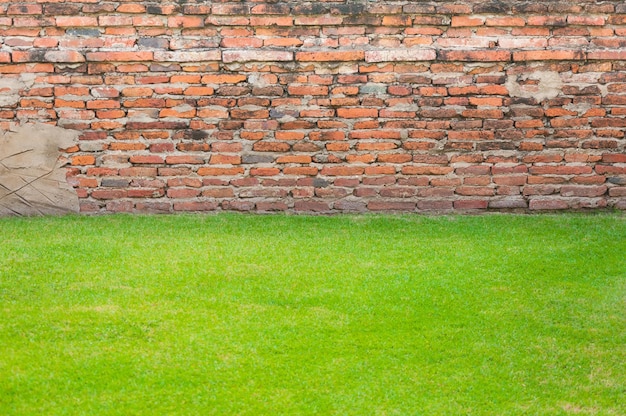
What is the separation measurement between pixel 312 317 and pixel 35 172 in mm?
3210

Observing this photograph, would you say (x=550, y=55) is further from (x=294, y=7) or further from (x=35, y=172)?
(x=35, y=172)

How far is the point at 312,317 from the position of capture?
429 cm

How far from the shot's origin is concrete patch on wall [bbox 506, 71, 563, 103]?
255 inches

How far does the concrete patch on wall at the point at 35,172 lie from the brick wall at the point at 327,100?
0.08m

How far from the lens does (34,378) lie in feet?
11.5

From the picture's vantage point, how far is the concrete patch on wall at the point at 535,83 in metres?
6.47

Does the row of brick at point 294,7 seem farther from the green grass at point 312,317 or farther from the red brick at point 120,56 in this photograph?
the green grass at point 312,317

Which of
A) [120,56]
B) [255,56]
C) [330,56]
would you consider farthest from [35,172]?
[330,56]

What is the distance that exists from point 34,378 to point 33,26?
3.66m

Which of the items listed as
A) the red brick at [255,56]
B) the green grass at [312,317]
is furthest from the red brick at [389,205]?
the red brick at [255,56]

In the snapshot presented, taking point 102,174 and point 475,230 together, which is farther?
point 102,174

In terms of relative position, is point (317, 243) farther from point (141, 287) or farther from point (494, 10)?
point (494, 10)

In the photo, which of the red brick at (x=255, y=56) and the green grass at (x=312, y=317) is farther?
the red brick at (x=255, y=56)

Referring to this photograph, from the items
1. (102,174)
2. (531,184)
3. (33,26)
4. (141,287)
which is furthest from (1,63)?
(531,184)
